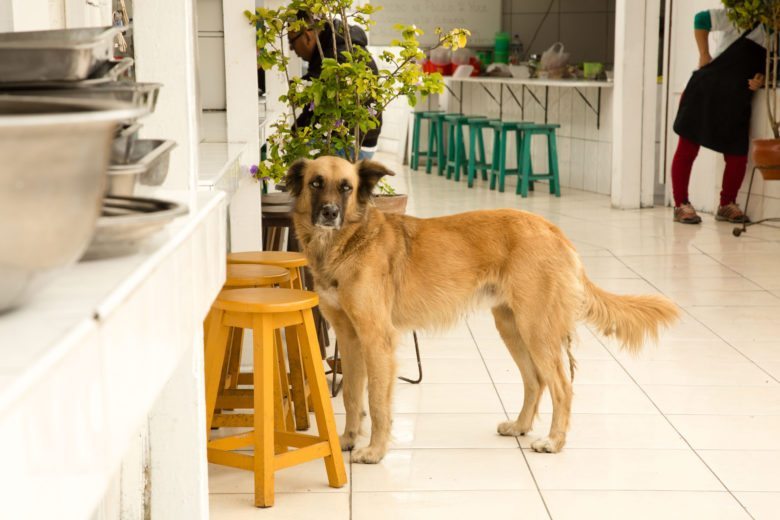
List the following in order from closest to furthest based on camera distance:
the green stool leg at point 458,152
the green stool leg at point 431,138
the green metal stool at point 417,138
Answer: the green stool leg at point 458,152 < the green stool leg at point 431,138 < the green metal stool at point 417,138

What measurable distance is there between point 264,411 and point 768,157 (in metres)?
5.86

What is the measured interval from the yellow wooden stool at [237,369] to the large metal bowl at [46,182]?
2.76 m

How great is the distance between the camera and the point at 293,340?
3.60m

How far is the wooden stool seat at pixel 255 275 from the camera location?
345cm

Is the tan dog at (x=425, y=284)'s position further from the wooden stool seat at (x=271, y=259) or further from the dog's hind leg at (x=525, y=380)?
the wooden stool seat at (x=271, y=259)

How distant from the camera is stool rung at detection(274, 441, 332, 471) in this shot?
3061 mm

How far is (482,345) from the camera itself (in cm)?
502

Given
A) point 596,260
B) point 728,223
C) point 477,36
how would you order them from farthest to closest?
point 477,36 < point 728,223 < point 596,260

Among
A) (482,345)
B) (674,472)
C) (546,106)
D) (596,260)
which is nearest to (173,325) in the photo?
(674,472)

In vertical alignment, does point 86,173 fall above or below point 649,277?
above

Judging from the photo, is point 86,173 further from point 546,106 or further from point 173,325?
point 546,106

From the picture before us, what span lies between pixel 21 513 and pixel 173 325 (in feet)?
0.98

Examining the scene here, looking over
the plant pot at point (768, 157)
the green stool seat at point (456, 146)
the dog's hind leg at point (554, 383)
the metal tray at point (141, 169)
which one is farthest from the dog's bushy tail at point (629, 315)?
the green stool seat at point (456, 146)

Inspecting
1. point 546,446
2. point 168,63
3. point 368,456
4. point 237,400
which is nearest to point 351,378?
point 368,456
